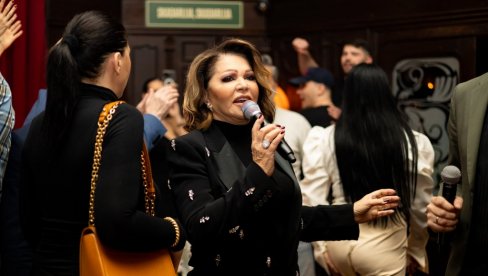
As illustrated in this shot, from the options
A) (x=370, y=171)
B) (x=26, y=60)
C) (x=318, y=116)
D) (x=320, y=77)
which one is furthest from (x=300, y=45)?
(x=26, y=60)

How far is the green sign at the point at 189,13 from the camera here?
7.79 meters

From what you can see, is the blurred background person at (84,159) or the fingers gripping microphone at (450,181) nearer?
the blurred background person at (84,159)

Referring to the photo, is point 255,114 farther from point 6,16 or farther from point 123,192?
point 6,16

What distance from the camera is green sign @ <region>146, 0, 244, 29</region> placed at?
25.5ft

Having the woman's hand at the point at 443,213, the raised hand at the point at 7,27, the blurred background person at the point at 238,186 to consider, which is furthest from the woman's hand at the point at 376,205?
the raised hand at the point at 7,27

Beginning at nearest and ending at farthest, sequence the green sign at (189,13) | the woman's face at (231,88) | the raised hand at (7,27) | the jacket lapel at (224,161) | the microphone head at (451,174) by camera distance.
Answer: the microphone head at (451,174)
the jacket lapel at (224,161)
the woman's face at (231,88)
the raised hand at (7,27)
the green sign at (189,13)

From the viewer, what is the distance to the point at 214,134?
2871 millimetres

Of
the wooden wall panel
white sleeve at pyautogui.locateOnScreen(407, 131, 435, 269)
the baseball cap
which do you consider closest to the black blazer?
white sleeve at pyautogui.locateOnScreen(407, 131, 435, 269)

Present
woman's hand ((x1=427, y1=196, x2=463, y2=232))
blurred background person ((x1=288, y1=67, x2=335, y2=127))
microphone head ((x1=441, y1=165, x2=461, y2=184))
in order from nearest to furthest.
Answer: microphone head ((x1=441, y1=165, x2=461, y2=184)), woman's hand ((x1=427, y1=196, x2=463, y2=232)), blurred background person ((x1=288, y1=67, x2=335, y2=127))

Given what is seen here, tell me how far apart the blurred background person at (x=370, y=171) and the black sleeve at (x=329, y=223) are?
0.91 metres

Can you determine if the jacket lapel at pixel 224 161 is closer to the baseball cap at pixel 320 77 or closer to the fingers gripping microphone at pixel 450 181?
the fingers gripping microphone at pixel 450 181

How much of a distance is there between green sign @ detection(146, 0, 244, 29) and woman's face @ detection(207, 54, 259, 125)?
16.2 ft

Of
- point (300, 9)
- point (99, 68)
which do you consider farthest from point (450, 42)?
point (99, 68)

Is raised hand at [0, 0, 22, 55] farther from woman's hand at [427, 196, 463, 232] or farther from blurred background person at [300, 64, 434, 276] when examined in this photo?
woman's hand at [427, 196, 463, 232]
